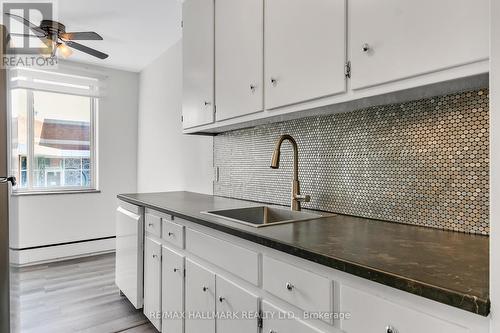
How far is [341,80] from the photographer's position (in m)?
1.25

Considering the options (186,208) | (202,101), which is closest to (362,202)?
(186,208)

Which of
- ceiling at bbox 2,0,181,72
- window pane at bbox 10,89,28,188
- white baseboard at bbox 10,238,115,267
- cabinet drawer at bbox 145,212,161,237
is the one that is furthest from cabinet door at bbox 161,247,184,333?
window pane at bbox 10,89,28,188

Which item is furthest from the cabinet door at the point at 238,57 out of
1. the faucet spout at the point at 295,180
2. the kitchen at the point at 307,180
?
the faucet spout at the point at 295,180

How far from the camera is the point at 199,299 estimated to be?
61.2 inches

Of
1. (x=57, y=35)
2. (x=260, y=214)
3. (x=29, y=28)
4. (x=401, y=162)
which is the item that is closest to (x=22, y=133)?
(x=29, y=28)

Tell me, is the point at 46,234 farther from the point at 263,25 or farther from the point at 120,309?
the point at 263,25

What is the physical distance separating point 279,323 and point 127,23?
291 cm

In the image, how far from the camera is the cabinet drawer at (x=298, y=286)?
902mm

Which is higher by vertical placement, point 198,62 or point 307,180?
point 198,62

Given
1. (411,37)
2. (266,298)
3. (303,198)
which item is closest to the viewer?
(411,37)

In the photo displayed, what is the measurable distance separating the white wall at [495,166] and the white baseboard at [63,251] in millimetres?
4184

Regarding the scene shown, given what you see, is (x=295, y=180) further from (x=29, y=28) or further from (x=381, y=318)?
(x=29, y=28)

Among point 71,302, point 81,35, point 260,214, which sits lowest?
point 71,302

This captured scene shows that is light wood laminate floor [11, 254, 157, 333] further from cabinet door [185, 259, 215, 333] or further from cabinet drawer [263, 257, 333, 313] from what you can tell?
cabinet drawer [263, 257, 333, 313]
